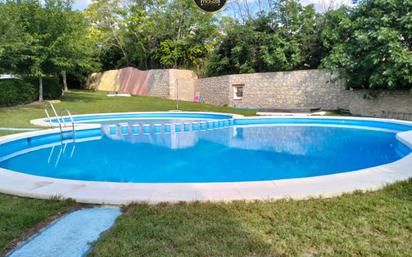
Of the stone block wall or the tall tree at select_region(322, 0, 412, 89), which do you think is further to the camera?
the stone block wall

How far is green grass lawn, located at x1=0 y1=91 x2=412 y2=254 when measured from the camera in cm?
261

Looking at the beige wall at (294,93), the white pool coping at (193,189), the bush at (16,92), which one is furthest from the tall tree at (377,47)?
the bush at (16,92)

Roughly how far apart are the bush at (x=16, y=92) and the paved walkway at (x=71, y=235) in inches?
575

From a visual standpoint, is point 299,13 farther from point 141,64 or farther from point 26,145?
point 141,64

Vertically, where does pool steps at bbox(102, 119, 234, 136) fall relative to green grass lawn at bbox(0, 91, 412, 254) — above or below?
below

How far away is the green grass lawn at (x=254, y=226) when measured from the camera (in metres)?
2.61

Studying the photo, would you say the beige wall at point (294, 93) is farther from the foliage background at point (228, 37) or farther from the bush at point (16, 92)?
the bush at point (16, 92)

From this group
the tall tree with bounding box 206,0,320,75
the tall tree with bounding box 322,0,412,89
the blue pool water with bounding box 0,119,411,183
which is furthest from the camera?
the tall tree with bounding box 206,0,320,75

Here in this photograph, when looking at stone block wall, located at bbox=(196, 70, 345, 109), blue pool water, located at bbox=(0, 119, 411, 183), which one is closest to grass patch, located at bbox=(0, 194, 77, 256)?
blue pool water, located at bbox=(0, 119, 411, 183)

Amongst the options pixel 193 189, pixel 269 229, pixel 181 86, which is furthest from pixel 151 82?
pixel 269 229

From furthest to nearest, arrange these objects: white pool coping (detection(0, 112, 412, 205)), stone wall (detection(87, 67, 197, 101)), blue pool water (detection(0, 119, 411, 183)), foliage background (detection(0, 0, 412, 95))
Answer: stone wall (detection(87, 67, 197, 101)) < foliage background (detection(0, 0, 412, 95)) < blue pool water (detection(0, 119, 411, 183)) < white pool coping (detection(0, 112, 412, 205))

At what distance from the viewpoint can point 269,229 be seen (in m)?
2.97

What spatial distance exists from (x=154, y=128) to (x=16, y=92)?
28.8 feet

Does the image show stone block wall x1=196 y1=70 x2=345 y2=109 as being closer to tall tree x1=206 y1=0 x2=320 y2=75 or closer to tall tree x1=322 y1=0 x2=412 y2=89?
tall tree x1=206 y1=0 x2=320 y2=75
